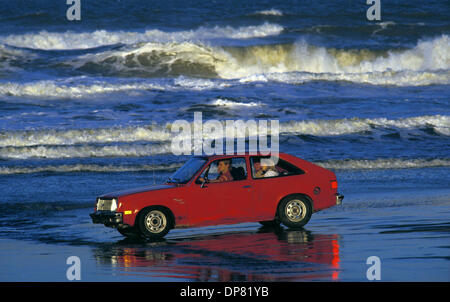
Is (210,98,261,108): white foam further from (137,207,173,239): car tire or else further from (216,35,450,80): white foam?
(137,207,173,239): car tire

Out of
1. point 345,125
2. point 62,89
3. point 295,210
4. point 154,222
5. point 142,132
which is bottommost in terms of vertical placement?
point 154,222

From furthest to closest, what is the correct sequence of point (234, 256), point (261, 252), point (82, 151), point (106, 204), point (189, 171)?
point (82, 151) → point (189, 171) → point (106, 204) → point (261, 252) → point (234, 256)

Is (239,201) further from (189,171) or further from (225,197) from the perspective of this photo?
(189,171)

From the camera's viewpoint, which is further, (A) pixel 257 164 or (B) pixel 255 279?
(A) pixel 257 164

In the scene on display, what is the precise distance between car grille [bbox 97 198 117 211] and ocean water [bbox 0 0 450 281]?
1.47 feet

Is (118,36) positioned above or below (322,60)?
above

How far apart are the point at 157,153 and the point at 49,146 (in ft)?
10.1

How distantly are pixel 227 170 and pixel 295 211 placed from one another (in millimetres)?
1229

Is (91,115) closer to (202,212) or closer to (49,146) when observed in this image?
(49,146)

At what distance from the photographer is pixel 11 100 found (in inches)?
1309

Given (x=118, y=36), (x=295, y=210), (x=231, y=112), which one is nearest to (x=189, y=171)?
(x=295, y=210)

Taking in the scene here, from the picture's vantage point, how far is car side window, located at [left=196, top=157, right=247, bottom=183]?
13.2 metres

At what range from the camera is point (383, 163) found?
22469 mm
